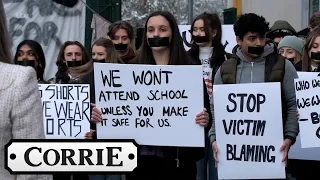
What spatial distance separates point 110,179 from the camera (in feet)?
21.0

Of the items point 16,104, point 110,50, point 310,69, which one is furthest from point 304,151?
point 16,104

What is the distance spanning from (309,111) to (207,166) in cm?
141

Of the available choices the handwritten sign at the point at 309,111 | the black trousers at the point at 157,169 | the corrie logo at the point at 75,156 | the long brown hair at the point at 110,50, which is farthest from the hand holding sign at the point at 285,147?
the corrie logo at the point at 75,156

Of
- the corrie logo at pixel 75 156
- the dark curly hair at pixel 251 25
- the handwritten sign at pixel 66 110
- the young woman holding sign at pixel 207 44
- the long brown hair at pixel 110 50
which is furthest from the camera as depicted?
the long brown hair at pixel 110 50

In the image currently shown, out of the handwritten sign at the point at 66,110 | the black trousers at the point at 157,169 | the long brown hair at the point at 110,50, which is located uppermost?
the long brown hair at the point at 110,50

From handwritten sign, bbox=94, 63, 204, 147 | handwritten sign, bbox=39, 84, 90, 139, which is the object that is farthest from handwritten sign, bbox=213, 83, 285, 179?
handwritten sign, bbox=39, 84, 90, 139

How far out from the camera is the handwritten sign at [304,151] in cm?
502

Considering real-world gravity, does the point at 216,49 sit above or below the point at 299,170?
above

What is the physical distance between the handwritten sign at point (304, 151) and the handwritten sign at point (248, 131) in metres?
0.39

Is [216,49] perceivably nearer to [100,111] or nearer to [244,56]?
[244,56]

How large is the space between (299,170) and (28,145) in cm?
365

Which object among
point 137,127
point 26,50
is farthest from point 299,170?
point 26,50

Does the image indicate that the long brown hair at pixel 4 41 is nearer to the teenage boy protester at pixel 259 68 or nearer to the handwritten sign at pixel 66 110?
the teenage boy protester at pixel 259 68

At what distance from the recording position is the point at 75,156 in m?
1.79
